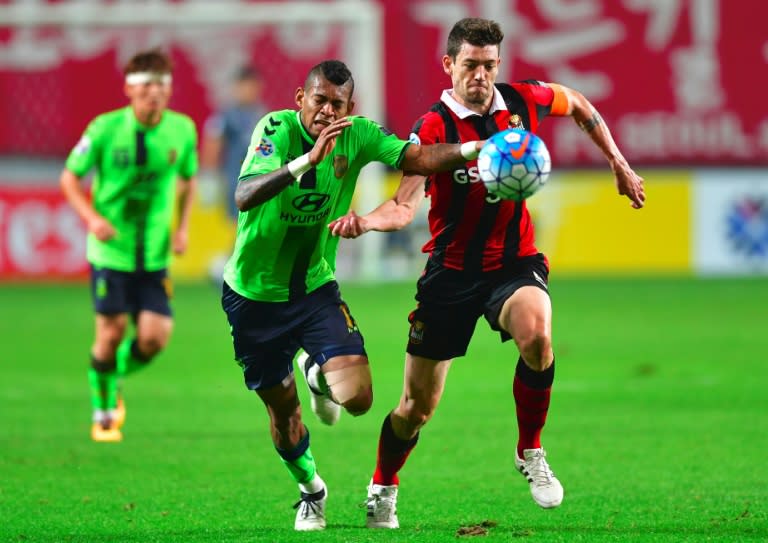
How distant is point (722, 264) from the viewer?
20438mm

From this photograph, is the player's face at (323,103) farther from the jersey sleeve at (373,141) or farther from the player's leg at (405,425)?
the player's leg at (405,425)

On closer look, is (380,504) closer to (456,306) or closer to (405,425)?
(405,425)

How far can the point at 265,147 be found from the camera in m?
6.45

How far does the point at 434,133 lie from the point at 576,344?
7.57 m

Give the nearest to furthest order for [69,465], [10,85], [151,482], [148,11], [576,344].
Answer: [151,482], [69,465], [576,344], [148,11], [10,85]

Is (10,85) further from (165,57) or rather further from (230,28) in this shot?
(165,57)

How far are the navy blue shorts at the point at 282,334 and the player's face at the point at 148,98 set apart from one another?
3344mm

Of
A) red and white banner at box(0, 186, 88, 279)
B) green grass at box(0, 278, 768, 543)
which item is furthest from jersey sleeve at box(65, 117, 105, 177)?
red and white banner at box(0, 186, 88, 279)

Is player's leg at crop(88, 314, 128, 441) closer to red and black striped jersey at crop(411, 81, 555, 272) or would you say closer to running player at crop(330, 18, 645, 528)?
running player at crop(330, 18, 645, 528)

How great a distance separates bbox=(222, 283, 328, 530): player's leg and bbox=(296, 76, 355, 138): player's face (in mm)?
867

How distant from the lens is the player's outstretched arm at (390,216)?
5992mm

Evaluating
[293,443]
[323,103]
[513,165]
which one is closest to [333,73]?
[323,103]

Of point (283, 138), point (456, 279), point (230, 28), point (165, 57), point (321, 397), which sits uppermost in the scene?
point (230, 28)

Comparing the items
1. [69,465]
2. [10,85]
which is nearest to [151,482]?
[69,465]
